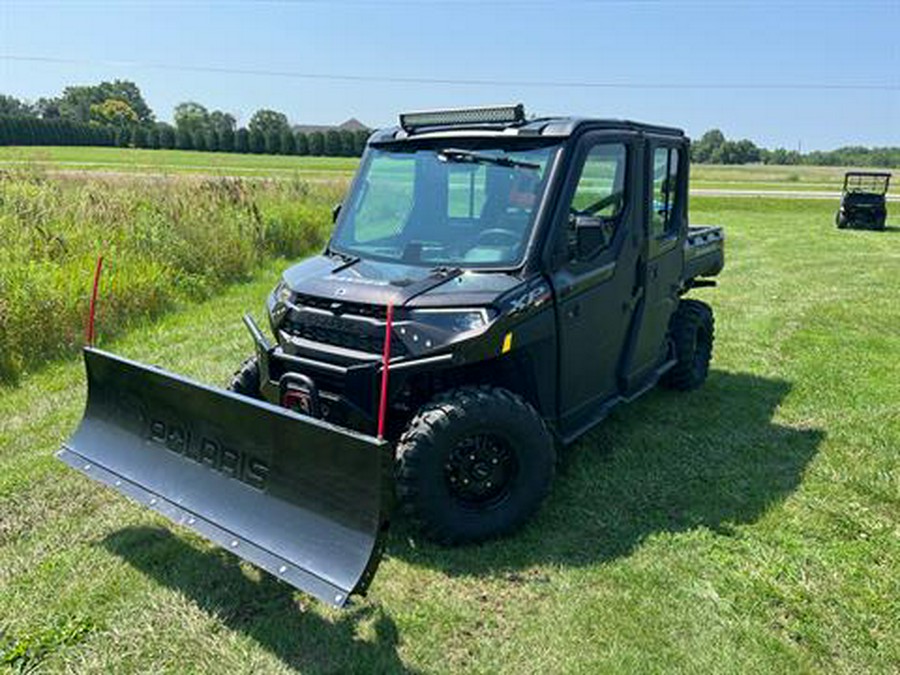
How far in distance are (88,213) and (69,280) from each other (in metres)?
2.71

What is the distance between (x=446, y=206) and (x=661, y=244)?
173 centimetres

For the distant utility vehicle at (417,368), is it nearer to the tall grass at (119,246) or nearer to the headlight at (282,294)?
the headlight at (282,294)

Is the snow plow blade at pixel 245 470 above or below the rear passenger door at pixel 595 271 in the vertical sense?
below

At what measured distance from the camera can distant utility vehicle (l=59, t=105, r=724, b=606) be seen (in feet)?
10.1

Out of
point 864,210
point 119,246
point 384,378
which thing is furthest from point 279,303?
point 864,210

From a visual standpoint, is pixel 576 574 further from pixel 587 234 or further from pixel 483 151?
pixel 483 151

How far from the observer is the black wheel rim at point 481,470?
3.58 meters

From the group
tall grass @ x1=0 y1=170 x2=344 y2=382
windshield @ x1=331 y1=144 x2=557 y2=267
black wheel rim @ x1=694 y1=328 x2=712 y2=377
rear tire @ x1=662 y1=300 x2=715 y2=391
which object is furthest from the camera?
tall grass @ x1=0 y1=170 x2=344 y2=382

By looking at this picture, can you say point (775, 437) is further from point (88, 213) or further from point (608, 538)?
point (88, 213)

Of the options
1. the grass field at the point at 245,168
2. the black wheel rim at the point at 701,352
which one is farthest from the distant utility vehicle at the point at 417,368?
the grass field at the point at 245,168

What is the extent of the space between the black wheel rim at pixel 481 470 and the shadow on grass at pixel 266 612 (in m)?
0.73

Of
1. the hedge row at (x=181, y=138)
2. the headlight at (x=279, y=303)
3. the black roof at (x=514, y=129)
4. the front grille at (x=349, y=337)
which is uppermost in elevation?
the hedge row at (x=181, y=138)

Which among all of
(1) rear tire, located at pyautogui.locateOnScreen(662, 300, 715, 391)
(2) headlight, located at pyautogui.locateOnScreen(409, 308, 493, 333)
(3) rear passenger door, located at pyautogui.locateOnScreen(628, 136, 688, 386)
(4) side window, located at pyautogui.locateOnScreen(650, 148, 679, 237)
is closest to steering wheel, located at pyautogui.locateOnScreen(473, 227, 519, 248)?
A: (2) headlight, located at pyautogui.locateOnScreen(409, 308, 493, 333)

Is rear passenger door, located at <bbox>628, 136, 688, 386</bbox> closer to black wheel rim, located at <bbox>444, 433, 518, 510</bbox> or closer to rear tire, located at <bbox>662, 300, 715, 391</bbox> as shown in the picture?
rear tire, located at <bbox>662, 300, 715, 391</bbox>
